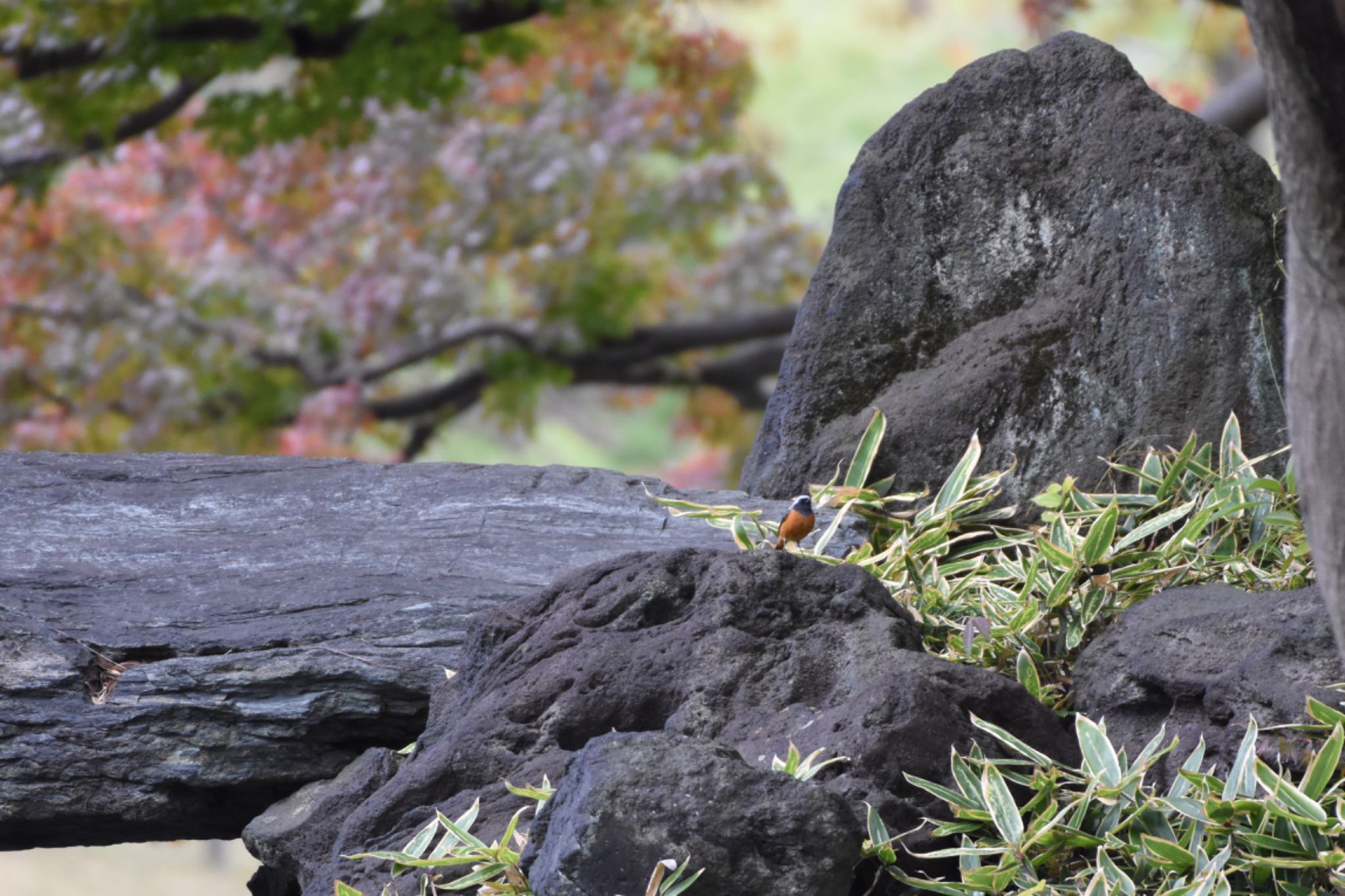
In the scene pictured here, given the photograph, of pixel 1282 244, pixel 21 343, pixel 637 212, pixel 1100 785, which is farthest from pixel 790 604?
pixel 21 343

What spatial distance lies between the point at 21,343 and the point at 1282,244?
22.2 ft

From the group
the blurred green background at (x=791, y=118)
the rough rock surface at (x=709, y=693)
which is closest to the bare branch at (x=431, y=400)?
the blurred green background at (x=791, y=118)

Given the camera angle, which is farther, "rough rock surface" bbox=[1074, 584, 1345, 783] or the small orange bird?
the small orange bird

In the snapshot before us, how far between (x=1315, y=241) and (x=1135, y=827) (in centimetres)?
107

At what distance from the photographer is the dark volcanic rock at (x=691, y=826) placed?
192 cm

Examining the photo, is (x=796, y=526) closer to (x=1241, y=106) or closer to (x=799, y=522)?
(x=799, y=522)

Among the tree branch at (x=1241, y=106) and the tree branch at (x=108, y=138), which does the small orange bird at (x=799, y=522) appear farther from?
the tree branch at (x=1241, y=106)

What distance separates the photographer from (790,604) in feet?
8.47

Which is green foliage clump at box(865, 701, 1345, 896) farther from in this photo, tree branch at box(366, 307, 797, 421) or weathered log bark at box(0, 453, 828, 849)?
tree branch at box(366, 307, 797, 421)

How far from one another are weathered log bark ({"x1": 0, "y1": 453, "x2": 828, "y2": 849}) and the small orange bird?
461 millimetres

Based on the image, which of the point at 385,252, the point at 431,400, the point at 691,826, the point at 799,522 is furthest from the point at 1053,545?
the point at 431,400

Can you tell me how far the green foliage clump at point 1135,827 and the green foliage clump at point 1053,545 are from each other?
0.39 m

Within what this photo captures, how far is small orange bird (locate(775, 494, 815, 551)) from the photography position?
292 centimetres

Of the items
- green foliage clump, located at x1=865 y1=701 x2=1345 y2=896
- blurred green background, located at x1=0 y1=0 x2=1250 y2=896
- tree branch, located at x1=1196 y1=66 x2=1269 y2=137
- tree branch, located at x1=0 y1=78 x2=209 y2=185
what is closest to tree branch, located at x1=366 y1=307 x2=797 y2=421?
blurred green background, located at x1=0 y1=0 x2=1250 y2=896
